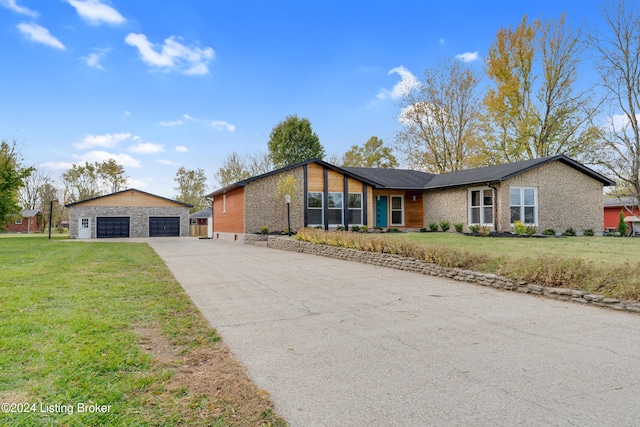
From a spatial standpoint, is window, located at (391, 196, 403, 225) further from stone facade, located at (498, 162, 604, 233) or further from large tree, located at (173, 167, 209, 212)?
large tree, located at (173, 167, 209, 212)

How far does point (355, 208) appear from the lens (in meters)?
20.6

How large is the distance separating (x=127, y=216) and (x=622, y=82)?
3317 centimetres

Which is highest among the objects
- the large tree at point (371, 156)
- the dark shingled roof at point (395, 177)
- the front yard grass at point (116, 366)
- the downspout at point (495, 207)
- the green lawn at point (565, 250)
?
the large tree at point (371, 156)

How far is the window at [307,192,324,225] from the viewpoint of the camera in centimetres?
1975

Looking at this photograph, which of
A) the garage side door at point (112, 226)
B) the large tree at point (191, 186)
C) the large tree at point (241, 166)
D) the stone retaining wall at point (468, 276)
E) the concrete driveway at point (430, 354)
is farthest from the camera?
the large tree at point (191, 186)

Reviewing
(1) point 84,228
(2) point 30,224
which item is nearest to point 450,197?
(1) point 84,228

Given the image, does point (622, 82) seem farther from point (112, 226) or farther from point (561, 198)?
point (112, 226)

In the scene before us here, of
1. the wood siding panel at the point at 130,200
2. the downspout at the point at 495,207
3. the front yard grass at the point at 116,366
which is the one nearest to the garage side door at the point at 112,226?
the wood siding panel at the point at 130,200

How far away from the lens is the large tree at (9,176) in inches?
890

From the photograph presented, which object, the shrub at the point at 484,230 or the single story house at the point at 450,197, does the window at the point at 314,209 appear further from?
the shrub at the point at 484,230

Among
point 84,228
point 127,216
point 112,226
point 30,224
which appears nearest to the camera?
point 84,228

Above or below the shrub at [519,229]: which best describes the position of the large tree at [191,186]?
above

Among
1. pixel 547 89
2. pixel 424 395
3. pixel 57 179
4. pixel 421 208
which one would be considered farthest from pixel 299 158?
pixel 424 395

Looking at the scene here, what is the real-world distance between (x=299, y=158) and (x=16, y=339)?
34532 mm
